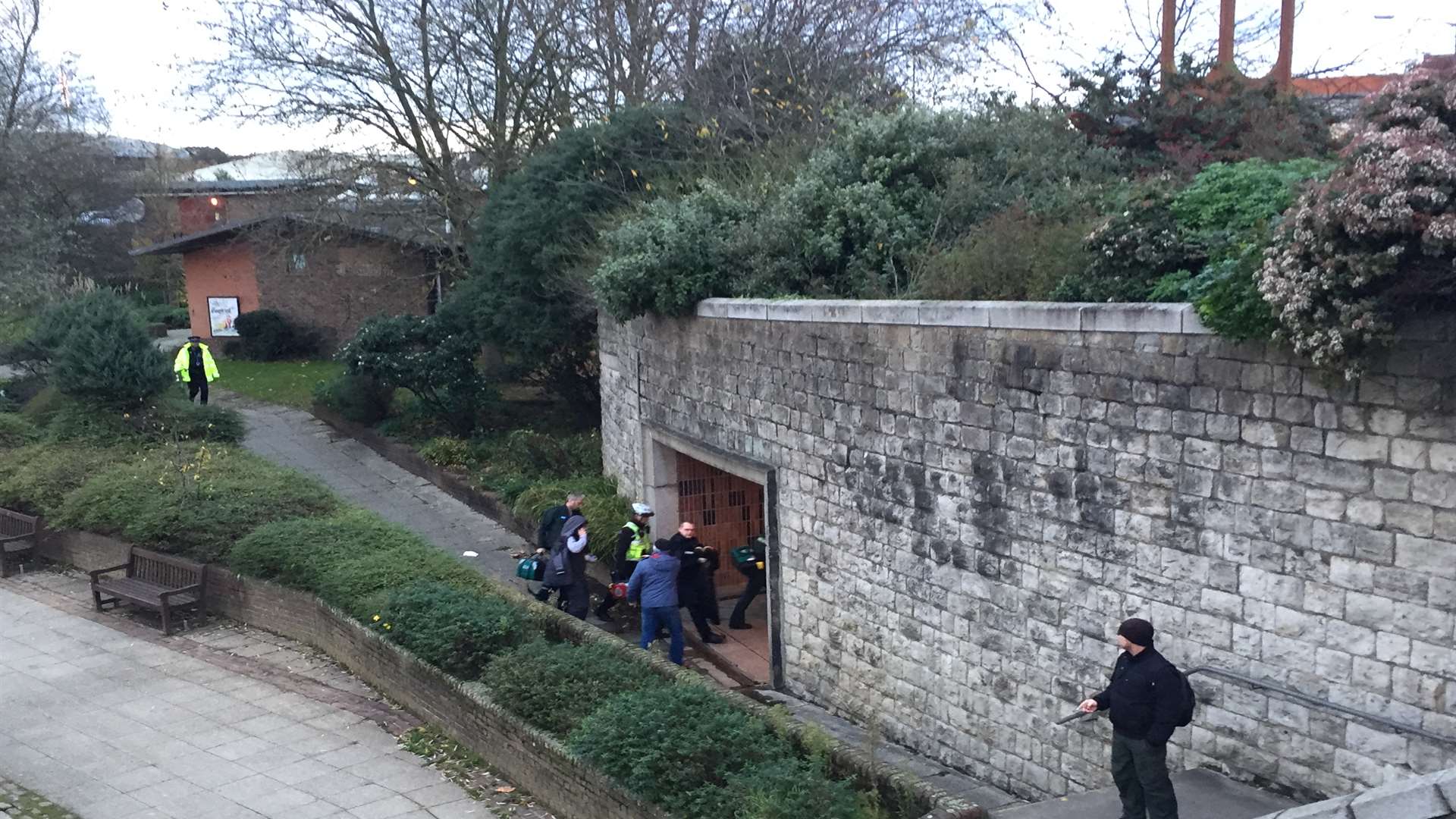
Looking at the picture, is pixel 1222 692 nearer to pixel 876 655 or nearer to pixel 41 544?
pixel 876 655

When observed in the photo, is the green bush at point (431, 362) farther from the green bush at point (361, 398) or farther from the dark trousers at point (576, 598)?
the dark trousers at point (576, 598)

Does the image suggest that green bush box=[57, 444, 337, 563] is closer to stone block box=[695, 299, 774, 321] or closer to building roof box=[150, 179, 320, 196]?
stone block box=[695, 299, 774, 321]

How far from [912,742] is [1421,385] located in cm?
492

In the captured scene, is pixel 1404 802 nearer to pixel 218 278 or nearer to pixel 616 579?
pixel 616 579

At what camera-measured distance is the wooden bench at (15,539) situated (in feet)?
47.6

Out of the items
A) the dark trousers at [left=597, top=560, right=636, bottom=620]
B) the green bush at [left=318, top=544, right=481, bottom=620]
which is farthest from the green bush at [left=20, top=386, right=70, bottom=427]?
the dark trousers at [left=597, top=560, right=636, bottom=620]

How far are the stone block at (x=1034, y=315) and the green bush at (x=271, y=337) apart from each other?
930 inches

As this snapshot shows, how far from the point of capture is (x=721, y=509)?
46.2 feet

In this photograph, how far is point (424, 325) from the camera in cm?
1898

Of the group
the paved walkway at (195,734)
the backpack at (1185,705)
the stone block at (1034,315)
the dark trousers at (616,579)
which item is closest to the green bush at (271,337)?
the paved walkway at (195,734)

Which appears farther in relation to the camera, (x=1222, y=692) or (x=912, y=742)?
(x=912, y=742)

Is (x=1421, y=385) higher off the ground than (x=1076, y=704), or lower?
higher

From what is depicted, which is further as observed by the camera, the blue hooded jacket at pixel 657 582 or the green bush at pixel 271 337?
the green bush at pixel 271 337

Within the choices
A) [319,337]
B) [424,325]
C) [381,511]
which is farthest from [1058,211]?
[319,337]
